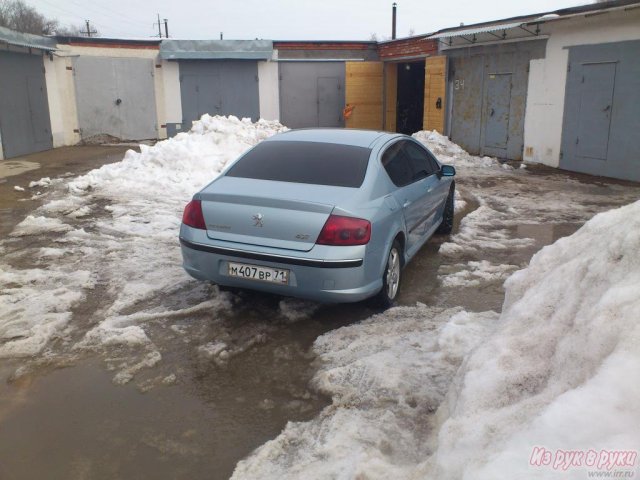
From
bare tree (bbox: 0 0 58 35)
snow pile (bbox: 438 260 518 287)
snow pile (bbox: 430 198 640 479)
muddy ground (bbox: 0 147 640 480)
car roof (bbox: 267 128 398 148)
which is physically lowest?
muddy ground (bbox: 0 147 640 480)

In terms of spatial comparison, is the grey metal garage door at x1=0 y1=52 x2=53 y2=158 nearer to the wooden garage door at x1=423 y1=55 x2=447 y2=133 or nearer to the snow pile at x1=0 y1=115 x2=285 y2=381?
the snow pile at x1=0 y1=115 x2=285 y2=381

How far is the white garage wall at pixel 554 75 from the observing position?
1113 cm

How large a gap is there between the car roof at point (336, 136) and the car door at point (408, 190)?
8.0 inches

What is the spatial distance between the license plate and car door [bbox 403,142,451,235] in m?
1.97

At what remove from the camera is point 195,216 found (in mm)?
4453

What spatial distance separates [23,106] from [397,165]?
1396 centimetres

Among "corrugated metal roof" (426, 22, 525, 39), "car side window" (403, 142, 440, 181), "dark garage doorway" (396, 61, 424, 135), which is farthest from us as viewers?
"dark garage doorway" (396, 61, 424, 135)

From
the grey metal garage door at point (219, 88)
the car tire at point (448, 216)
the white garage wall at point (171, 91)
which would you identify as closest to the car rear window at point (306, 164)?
the car tire at point (448, 216)

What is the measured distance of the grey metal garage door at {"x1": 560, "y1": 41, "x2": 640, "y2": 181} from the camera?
36.1ft

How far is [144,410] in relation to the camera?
130 inches

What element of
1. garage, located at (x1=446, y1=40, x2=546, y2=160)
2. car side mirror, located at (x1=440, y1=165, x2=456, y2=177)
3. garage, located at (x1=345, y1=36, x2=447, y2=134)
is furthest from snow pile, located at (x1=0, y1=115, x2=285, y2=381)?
garage, located at (x1=345, y1=36, x2=447, y2=134)

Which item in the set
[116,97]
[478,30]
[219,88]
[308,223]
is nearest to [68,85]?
[116,97]

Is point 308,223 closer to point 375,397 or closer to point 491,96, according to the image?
point 375,397

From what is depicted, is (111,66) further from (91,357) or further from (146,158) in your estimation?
(91,357)
